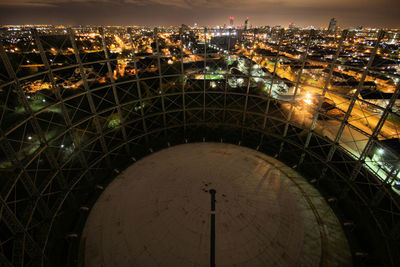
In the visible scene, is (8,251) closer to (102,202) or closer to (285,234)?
(102,202)

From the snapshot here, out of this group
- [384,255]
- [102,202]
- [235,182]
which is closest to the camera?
[384,255]

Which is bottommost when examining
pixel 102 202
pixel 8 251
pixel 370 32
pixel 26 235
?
pixel 8 251

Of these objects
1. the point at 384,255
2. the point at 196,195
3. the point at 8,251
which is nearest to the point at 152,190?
the point at 196,195

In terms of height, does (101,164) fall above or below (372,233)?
below

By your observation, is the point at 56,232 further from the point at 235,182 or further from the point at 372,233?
the point at 372,233

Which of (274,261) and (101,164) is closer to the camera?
(274,261)

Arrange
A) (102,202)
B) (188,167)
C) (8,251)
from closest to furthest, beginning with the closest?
(8,251) < (102,202) < (188,167)
